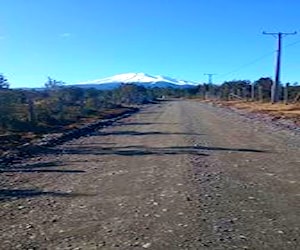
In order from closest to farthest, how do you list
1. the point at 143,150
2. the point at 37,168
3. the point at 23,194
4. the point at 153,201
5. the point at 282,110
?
the point at 153,201
the point at 23,194
the point at 37,168
the point at 143,150
the point at 282,110

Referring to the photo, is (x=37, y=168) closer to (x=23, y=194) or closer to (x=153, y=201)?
(x=23, y=194)

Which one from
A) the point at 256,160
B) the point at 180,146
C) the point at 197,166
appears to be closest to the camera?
the point at 197,166

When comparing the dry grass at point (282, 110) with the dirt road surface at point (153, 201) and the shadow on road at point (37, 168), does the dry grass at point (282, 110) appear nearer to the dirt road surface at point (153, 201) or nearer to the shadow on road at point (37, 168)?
the dirt road surface at point (153, 201)

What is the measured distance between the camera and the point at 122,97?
330 ft

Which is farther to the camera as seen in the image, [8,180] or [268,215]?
[8,180]

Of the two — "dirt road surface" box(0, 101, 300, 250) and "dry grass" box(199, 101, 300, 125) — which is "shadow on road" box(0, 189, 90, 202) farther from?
"dry grass" box(199, 101, 300, 125)

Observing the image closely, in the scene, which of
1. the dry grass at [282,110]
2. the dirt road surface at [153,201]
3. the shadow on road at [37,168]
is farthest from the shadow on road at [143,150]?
the dry grass at [282,110]

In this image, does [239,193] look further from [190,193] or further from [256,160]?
[256,160]

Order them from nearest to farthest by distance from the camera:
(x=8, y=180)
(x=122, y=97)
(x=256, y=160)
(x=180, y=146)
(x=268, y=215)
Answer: (x=268, y=215) → (x=8, y=180) → (x=256, y=160) → (x=180, y=146) → (x=122, y=97)

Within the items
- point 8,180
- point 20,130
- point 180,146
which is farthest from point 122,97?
point 8,180

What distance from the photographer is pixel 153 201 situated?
9.31m

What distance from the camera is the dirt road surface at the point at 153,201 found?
7023mm

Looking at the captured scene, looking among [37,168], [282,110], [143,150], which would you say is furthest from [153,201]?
[282,110]

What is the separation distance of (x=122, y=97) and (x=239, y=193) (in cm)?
9097
